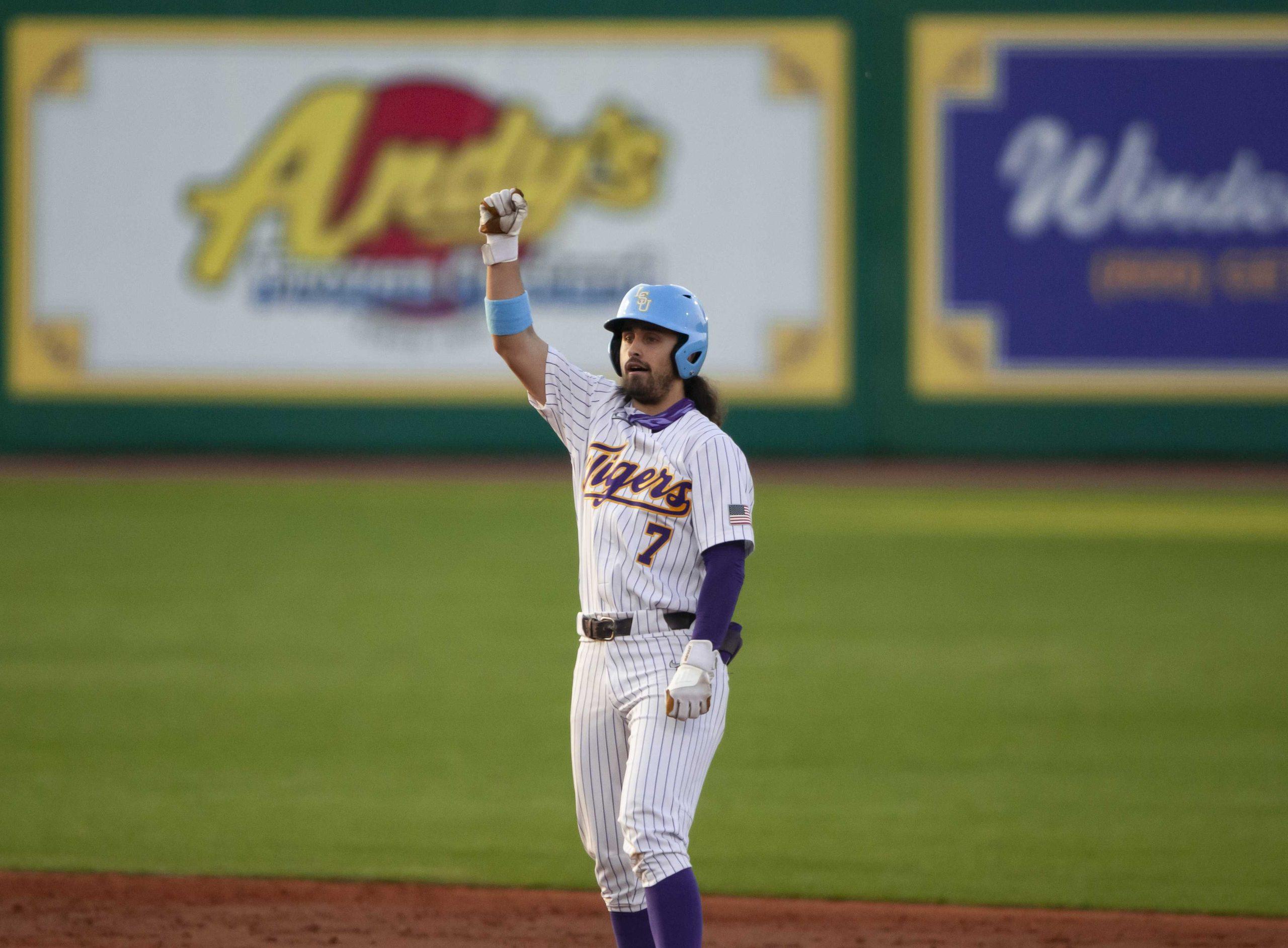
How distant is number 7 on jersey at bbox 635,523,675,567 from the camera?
3.95 meters

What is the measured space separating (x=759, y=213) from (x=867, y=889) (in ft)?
43.0

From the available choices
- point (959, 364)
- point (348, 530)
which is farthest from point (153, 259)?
point (959, 364)

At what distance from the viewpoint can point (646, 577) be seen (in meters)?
3.96

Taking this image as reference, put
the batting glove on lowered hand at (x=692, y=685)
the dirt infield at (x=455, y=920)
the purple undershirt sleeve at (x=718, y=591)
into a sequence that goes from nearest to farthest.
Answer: the batting glove on lowered hand at (x=692, y=685) < the purple undershirt sleeve at (x=718, y=591) < the dirt infield at (x=455, y=920)

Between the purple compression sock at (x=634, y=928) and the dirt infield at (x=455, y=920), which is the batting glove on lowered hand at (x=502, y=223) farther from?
the dirt infield at (x=455, y=920)

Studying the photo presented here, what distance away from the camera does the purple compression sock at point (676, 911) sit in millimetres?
3713

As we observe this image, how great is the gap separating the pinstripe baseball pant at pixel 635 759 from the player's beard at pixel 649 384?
56 centimetres

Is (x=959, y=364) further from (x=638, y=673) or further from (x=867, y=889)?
(x=638, y=673)

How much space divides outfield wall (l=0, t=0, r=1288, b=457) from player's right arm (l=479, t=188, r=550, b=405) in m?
13.7

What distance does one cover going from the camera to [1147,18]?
17.8 meters

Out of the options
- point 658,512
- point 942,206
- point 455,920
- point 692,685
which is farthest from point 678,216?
point 692,685

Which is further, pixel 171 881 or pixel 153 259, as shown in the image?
pixel 153 259

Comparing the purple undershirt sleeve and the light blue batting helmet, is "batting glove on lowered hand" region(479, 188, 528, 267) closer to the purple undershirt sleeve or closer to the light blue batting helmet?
the light blue batting helmet

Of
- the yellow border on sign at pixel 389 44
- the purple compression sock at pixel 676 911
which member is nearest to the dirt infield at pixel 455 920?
the purple compression sock at pixel 676 911
